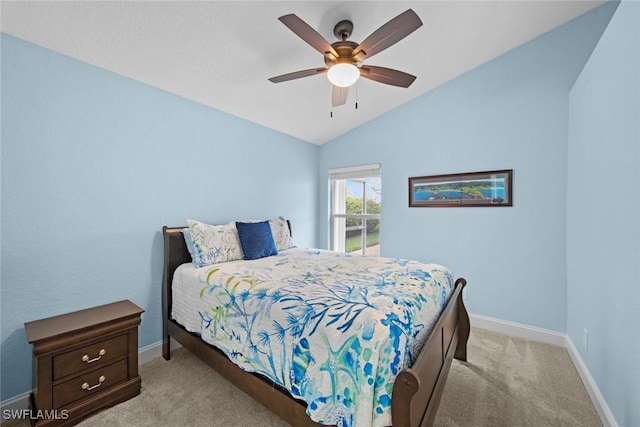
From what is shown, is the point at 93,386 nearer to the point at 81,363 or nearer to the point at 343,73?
the point at 81,363

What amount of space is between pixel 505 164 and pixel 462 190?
51 cm

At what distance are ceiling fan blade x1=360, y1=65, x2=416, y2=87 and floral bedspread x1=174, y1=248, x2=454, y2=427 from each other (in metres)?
1.52

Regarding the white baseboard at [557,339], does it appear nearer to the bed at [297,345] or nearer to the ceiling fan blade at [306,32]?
the bed at [297,345]

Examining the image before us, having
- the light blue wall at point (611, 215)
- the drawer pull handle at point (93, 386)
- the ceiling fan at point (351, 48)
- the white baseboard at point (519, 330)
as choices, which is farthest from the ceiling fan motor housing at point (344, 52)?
the white baseboard at point (519, 330)

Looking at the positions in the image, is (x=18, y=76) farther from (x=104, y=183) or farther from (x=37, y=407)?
(x=37, y=407)

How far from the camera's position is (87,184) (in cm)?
210

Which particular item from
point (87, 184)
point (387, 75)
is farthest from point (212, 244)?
point (387, 75)

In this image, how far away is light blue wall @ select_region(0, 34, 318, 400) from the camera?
5.87 feet

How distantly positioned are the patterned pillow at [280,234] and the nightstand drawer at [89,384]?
1.75 metres

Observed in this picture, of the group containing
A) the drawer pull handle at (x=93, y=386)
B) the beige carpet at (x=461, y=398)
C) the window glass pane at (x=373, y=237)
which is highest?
the window glass pane at (x=373, y=237)

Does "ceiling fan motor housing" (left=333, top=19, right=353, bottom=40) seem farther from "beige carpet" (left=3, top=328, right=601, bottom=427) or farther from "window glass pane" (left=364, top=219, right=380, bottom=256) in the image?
"beige carpet" (left=3, top=328, right=601, bottom=427)

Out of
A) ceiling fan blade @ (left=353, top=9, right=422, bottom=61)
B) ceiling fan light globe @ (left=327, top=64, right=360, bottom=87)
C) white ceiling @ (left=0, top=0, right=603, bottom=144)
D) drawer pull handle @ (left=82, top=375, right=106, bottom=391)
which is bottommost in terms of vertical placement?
drawer pull handle @ (left=82, top=375, right=106, bottom=391)

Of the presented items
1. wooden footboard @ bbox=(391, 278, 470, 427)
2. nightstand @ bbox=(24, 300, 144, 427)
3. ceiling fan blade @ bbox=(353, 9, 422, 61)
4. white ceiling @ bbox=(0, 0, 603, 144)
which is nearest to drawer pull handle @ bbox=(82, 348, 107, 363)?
nightstand @ bbox=(24, 300, 144, 427)

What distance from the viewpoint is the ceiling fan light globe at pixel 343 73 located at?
75.8 inches
